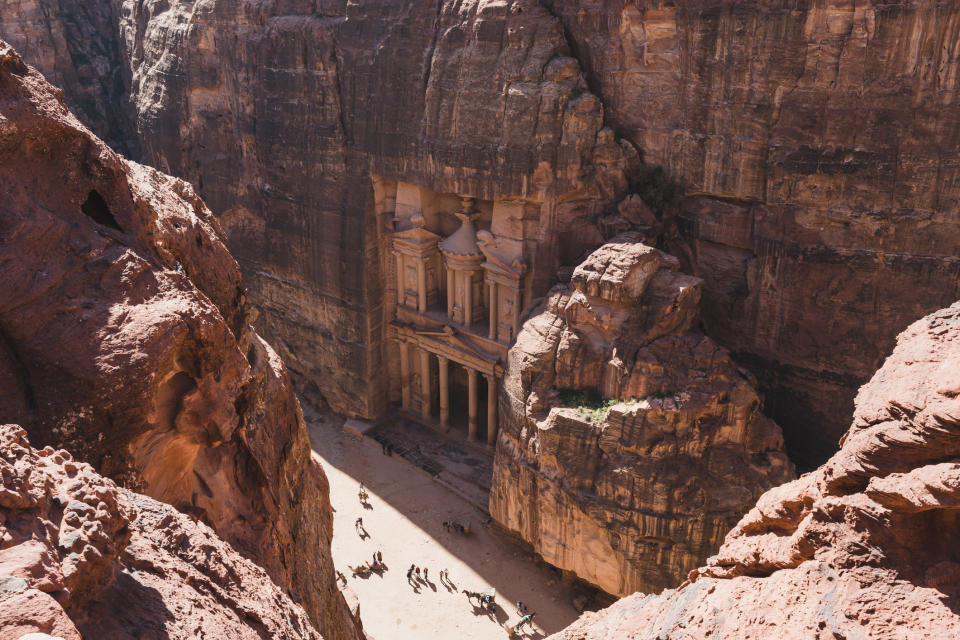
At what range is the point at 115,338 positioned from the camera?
6.93 metres

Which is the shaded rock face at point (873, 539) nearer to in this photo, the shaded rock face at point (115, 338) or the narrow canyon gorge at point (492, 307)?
the narrow canyon gorge at point (492, 307)

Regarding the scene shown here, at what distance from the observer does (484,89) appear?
23281 mm

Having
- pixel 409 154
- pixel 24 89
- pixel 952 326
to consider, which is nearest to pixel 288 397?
pixel 24 89

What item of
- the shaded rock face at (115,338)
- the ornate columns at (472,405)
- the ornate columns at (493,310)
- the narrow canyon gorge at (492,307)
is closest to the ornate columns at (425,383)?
the narrow canyon gorge at (492,307)

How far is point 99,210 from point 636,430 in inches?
565

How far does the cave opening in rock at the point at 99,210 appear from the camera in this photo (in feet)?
26.0

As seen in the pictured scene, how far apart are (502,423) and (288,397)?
11.9 m

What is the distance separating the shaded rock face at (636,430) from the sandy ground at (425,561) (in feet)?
5.74

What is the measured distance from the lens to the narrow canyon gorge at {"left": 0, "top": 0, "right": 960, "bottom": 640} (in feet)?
21.0

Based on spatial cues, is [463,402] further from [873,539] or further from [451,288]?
[873,539]

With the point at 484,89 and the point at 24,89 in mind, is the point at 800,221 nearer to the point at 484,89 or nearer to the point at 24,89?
the point at 484,89

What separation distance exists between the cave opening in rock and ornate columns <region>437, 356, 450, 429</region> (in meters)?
19.8

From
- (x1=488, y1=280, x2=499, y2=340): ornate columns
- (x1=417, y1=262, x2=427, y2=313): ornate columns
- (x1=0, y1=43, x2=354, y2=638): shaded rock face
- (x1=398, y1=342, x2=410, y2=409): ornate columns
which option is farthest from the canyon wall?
(x1=0, y1=43, x2=354, y2=638): shaded rock face

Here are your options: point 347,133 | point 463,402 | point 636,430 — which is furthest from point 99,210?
point 463,402
